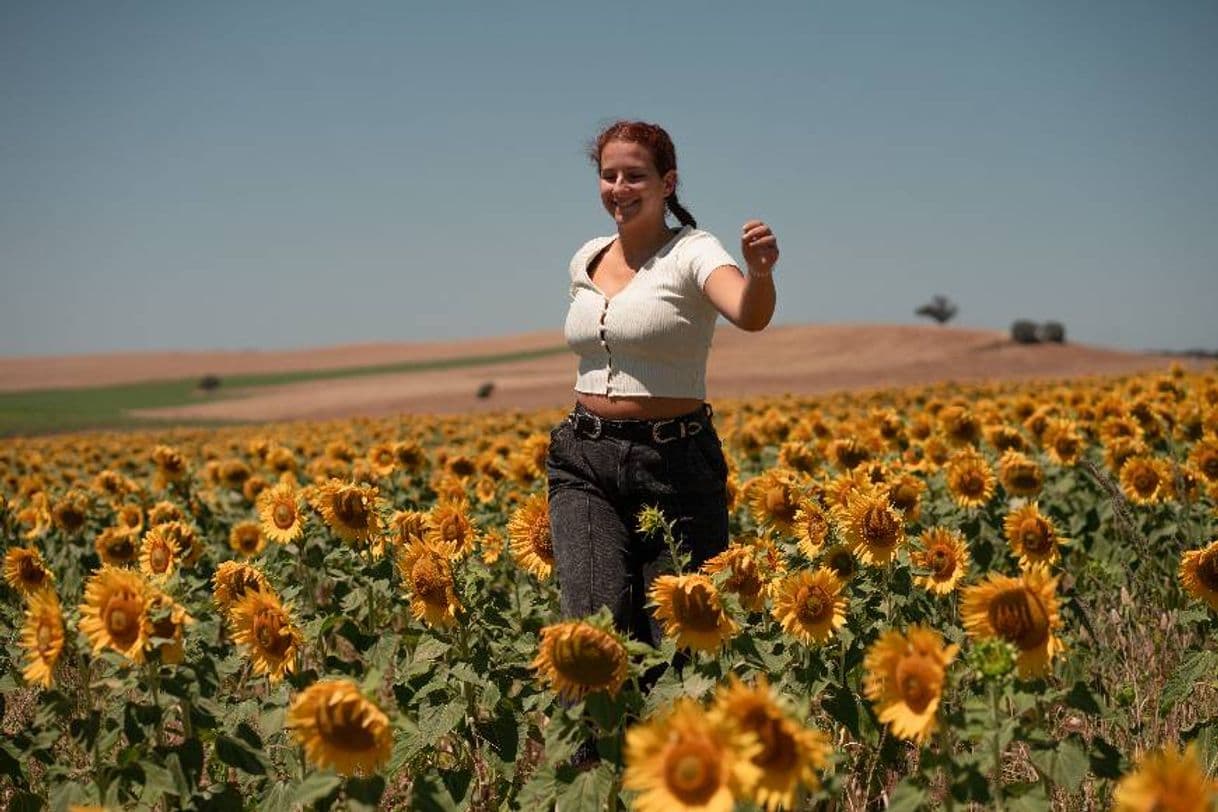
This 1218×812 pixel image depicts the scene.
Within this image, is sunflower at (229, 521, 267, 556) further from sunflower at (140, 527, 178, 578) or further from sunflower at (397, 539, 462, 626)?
sunflower at (397, 539, 462, 626)

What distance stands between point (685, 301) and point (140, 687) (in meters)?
2.13

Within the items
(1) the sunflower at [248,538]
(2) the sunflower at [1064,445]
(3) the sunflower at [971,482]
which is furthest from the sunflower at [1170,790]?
(2) the sunflower at [1064,445]

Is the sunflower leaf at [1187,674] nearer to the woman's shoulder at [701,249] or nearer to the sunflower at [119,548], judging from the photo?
the woman's shoulder at [701,249]

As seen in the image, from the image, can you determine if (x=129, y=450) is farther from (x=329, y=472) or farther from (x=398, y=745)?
(x=398, y=745)

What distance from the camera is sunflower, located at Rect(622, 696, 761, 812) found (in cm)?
190

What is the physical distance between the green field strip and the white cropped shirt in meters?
41.3

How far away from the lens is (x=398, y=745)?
10.2 feet

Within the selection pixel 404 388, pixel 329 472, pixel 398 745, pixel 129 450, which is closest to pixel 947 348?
pixel 404 388

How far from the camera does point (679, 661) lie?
4055 mm

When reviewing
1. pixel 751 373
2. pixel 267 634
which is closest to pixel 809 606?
pixel 267 634

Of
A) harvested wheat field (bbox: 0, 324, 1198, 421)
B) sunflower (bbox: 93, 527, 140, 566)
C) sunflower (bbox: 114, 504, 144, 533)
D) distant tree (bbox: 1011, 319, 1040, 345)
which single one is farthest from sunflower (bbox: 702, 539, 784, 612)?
distant tree (bbox: 1011, 319, 1040, 345)

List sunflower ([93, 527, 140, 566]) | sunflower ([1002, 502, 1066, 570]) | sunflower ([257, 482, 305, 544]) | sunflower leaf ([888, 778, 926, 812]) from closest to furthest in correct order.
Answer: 1. sunflower leaf ([888, 778, 926, 812])
2. sunflower ([1002, 502, 1066, 570])
3. sunflower ([257, 482, 305, 544])
4. sunflower ([93, 527, 140, 566])

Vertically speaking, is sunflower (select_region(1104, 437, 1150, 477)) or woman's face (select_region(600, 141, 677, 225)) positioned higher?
woman's face (select_region(600, 141, 677, 225))

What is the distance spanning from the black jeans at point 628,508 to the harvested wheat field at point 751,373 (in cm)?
2846
